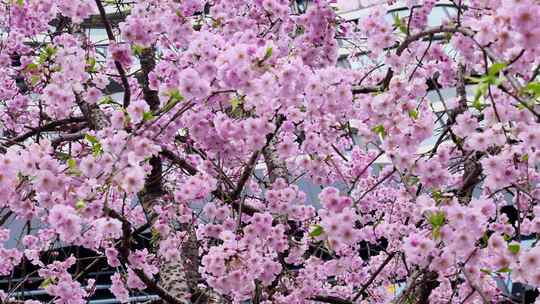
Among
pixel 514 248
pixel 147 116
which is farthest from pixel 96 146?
pixel 514 248

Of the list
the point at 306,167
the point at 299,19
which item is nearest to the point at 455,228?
the point at 306,167

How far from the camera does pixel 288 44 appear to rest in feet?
14.8

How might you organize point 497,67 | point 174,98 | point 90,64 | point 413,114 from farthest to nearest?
point 90,64
point 413,114
point 174,98
point 497,67

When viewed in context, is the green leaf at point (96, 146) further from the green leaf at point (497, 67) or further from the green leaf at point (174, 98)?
the green leaf at point (497, 67)

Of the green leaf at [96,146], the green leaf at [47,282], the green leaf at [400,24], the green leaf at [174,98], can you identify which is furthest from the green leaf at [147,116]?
the green leaf at [47,282]

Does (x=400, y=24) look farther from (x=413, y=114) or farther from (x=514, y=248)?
(x=514, y=248)

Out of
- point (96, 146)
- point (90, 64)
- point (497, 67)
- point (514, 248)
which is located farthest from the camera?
point (90, 64)

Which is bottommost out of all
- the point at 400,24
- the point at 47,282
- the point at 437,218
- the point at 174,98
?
the point at 47,282

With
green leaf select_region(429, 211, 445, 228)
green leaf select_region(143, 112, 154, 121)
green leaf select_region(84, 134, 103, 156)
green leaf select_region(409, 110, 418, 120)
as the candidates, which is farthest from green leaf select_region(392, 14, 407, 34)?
green leaf select_region(84, 134, 103, 156)

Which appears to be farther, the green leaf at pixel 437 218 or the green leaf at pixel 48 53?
the green leaf at pixel 48 53

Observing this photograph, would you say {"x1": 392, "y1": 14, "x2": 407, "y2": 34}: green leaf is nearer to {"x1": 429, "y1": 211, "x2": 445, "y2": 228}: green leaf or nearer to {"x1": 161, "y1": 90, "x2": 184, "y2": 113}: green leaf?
{"x1": 429, "y1": 211, "x2": 445, "y2": 228}: green leaf

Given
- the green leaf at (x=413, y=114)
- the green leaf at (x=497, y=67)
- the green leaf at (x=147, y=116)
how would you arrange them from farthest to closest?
the green leaf at (x=413, y=114), the green leaf at (x=147, y=116), the green leaf at (x=497, y=67)

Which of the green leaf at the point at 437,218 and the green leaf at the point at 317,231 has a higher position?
the green leaf at the point at 437,218

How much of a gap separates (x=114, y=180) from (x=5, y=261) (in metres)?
3.26
